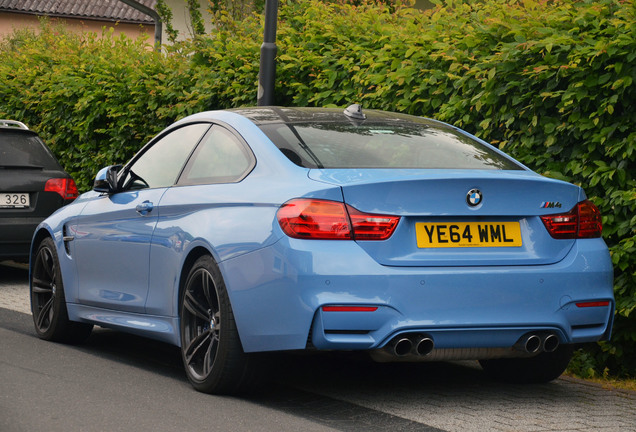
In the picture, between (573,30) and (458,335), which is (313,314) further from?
(573,30)

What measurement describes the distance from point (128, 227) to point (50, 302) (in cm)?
147

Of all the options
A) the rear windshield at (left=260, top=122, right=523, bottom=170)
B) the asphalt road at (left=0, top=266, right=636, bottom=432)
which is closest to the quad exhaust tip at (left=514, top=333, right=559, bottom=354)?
the asphalt road at (left=0, top=266, right=636, bottom=432)

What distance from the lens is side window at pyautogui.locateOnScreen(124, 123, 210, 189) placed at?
21.8ft

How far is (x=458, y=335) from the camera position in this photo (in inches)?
208

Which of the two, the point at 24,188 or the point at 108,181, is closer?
the point at 108,181

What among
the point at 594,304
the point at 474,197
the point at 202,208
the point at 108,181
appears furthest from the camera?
the point at 108,181

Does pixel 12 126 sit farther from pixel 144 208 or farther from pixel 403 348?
pixel 403 348

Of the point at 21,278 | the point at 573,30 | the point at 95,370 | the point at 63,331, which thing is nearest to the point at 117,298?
the point at 95,370

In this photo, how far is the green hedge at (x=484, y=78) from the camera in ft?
22.8

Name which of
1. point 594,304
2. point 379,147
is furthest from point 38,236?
point 594,304

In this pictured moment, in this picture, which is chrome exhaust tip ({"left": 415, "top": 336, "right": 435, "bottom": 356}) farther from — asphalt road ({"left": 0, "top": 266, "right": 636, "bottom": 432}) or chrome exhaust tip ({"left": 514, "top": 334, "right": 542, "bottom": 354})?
chrome exhaust tip ({"left": 514, "top": 334, "right": 542, "bottom": 354})

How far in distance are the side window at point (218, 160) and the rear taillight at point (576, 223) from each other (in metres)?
1.59

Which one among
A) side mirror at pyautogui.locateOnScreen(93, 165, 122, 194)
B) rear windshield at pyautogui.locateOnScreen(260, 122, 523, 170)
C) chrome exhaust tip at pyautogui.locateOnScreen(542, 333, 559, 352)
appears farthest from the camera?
side mirror at pyautogui.locateOnScreen(93, 165, 122, 194)

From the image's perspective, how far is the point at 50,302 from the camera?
7.96 meters
